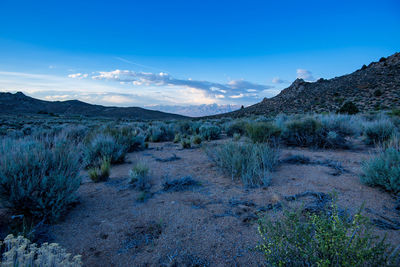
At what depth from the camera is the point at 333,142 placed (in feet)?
22.2

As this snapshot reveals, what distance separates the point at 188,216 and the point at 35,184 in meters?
2.15

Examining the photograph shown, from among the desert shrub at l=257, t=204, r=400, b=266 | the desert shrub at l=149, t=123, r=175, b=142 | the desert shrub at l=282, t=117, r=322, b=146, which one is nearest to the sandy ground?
the desert shrub at l=257, t=204, r=400, b=266

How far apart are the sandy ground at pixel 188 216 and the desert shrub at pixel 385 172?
0.48 feet

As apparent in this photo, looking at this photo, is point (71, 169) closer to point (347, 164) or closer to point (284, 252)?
point (284, 252)

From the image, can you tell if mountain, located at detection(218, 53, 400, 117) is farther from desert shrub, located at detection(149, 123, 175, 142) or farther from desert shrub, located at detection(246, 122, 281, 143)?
desert shrub, located at detection(149, 123, 175, 142)

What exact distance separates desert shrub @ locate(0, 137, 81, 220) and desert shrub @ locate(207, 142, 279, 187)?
2995 millimetres

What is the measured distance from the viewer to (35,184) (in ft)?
8.91

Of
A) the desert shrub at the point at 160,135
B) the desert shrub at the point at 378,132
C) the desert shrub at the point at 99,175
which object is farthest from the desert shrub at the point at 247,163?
the desert shrub at the point at 160,135

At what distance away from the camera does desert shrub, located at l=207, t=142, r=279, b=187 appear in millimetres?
3971

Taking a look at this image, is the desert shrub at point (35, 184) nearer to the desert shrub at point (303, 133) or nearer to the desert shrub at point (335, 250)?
the desert shrub at point (335, 250)

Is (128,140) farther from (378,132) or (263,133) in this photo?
(378,132)

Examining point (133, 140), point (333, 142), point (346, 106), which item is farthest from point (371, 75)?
point (133, 140)

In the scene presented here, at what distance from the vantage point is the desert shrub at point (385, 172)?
3.20m

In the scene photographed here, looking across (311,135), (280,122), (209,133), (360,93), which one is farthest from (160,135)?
(360,93)
